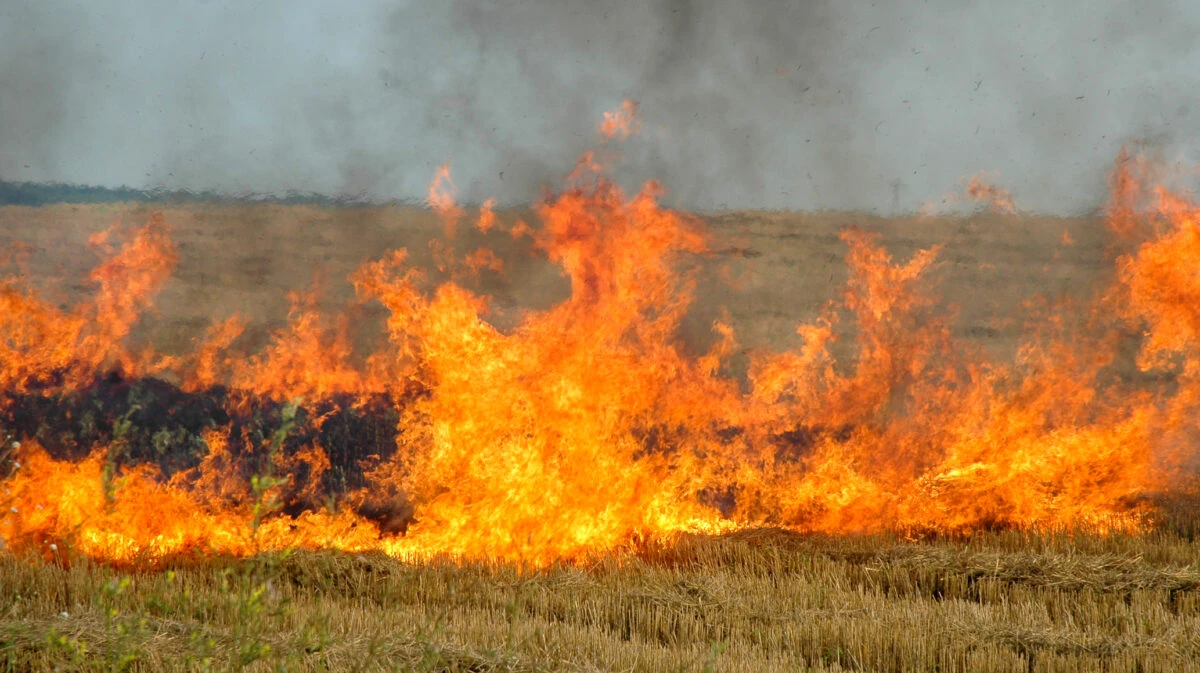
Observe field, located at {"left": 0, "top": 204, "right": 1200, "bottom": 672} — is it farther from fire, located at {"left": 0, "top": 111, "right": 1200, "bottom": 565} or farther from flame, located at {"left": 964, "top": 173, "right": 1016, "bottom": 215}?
flame, located at {"left": 964, "top": 173, "right": 1016, "bottom": 215}

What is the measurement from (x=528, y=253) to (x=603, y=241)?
51.2ft

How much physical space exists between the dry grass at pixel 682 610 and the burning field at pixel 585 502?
0.11 feet

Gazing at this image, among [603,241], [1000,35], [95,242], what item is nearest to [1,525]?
[603,241]

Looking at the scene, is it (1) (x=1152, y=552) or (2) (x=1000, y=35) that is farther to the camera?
(2) (x=1000, y=35)

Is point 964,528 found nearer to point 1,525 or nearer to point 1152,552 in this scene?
point 1152,552

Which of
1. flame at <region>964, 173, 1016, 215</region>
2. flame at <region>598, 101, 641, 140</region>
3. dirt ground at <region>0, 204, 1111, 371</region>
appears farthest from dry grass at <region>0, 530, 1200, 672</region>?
flame at <region>964, 173, 1016, 215</region>

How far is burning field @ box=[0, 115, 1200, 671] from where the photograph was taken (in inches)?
261

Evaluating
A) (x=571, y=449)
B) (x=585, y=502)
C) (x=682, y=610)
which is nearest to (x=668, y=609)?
(x=682, y=610)

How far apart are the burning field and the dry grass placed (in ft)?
0.11

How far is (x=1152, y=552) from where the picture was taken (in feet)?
31.4

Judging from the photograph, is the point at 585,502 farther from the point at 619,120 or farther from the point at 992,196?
the point at 992,196

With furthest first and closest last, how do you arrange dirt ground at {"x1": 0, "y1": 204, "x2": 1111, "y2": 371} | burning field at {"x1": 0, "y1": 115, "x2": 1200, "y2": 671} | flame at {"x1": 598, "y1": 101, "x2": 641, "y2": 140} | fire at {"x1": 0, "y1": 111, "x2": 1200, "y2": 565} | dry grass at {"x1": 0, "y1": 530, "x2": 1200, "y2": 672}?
dirt ground at {"x1": 0, "y1": 204, "x2": 1111, "y2": 371}
flame at {"x1": 598, "y1": 101, "x2": 641, "y2": 140}
fire at {"x1": 0, "y1": 111, "x2": 1200, "y2": 565}
burning field at {"x1": 0, "y1": 115, "x2": 1200, "y2": 671}
dry grass at {"x1": 0, "y1": 530, "x2": 1200, "y2": 672}

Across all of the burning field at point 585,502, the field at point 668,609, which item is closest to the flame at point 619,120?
the burning field at point 585,502

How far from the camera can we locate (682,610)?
7742mm
